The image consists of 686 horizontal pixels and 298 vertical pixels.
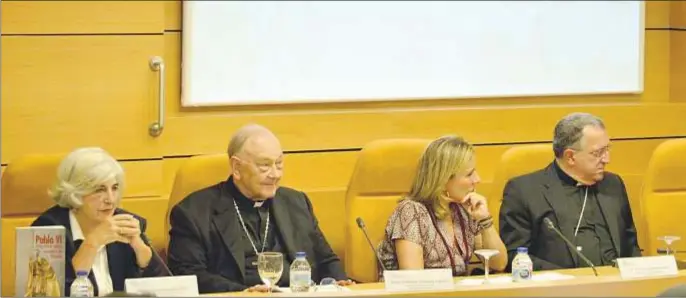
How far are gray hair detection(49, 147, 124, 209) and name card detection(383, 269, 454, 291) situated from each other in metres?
0.95

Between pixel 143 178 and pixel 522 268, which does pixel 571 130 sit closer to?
pixel 522 268

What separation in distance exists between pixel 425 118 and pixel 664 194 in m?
1.15

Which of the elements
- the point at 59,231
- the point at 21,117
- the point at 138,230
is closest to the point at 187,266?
the point at 138,230

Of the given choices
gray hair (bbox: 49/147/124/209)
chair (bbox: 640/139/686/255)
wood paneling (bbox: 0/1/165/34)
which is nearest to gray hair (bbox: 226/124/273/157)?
gray hair (bbox: 49/147/124/209)

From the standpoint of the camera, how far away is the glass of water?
375cm

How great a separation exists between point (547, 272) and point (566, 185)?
673mm

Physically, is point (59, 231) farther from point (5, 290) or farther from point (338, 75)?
point (338, 75)

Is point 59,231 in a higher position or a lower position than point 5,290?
higher

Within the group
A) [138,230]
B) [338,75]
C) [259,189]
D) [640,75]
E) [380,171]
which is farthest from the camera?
[640,75]

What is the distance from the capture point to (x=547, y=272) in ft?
13.6

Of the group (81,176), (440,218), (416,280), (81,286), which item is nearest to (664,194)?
(440,218)

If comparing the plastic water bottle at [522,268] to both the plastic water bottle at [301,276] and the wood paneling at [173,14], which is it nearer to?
the plastic water bottle at [301,276]

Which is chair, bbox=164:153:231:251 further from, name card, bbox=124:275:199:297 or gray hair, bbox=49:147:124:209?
name card, bbox=124:275:199:297

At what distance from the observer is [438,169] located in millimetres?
4277
